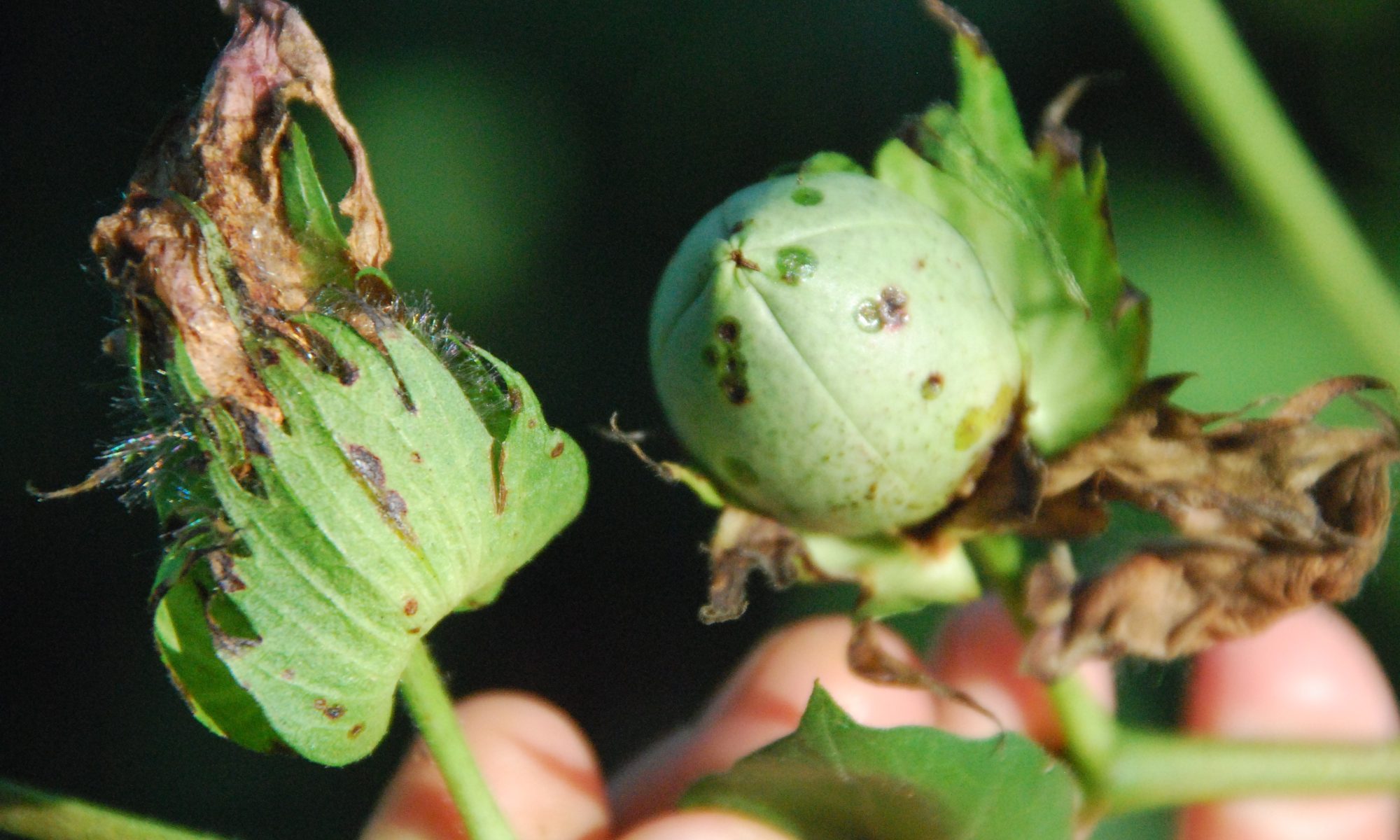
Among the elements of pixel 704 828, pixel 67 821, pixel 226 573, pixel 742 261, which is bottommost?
pixel 704 828

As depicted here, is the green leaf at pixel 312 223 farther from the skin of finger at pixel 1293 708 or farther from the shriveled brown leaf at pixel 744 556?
the skin of finger at pixel 1293 708

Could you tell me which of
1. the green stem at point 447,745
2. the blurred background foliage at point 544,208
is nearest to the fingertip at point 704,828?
the green stem at point 447,745

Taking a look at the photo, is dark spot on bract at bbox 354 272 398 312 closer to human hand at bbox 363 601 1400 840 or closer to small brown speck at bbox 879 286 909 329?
small brown speck at bbox 879 286 909 329

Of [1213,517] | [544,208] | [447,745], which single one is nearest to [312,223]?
[447,745]

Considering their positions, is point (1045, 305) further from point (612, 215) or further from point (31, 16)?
point (31, 16)

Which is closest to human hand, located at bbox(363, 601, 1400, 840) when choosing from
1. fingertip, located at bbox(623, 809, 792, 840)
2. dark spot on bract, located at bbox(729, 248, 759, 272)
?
fingertip, located at bbox(623, 809, 792, 840)

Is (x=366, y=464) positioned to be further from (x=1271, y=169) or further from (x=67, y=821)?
(x=1271, y=169)

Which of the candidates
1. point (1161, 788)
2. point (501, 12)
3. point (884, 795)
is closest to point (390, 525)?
point (884, 795)
